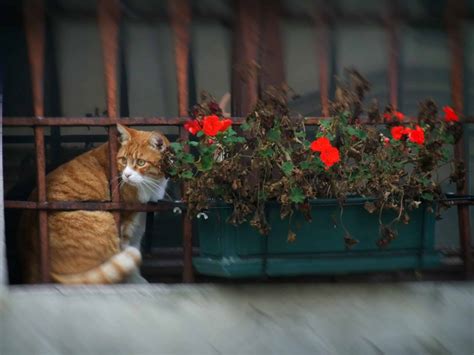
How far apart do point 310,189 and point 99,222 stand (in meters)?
0.98

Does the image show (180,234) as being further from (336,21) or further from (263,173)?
(336,21)

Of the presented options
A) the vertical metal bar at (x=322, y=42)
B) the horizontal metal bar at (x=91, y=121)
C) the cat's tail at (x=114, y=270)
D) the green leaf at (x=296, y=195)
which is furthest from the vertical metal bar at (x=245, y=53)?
the cat's tail at (x=114, y=270)

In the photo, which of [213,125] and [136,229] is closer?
[213,125]

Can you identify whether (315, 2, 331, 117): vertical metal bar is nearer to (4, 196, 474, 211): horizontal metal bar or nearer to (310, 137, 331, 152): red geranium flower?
(310, 137, 331, 152): red geranium flower

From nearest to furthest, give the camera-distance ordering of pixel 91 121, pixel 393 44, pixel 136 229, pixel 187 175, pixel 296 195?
pixel 296 195 → pixel 187 175 → pixel 91 121 → pixel 136 229 → pixel 393 44

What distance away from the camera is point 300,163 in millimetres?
3188

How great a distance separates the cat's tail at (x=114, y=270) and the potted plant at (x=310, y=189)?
1.03 ft

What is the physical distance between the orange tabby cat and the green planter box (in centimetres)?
38

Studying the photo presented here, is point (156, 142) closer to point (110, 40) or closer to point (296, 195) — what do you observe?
point (110, 40)

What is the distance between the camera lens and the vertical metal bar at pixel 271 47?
374 centimetres

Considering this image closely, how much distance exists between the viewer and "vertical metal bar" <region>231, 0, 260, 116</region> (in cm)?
370

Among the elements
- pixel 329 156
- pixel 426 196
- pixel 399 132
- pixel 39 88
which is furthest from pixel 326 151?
pixel 39 88

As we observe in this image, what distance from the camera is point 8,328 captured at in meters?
3.34

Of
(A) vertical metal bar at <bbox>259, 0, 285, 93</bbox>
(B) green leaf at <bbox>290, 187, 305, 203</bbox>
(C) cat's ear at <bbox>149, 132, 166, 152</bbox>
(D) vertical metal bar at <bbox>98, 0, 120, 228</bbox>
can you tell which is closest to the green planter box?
(B) green leaf at <bbox>290, 187, 305, 203</bbox>
